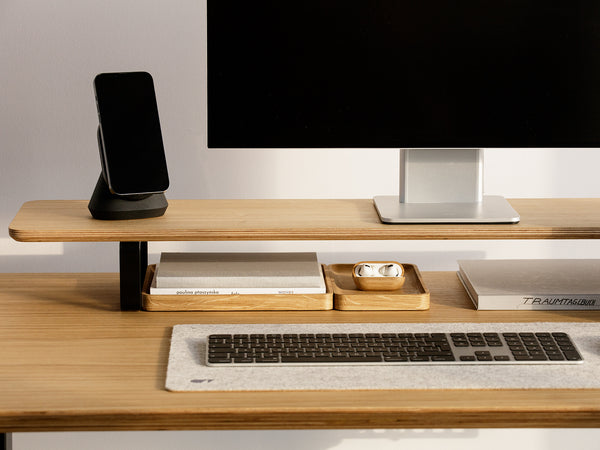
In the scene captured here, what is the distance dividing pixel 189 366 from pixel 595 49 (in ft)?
2.96

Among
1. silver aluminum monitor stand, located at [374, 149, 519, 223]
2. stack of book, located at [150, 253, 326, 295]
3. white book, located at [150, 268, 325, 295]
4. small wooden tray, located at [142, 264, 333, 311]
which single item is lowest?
small wooden tray, located at [142, 264, 333, 311]

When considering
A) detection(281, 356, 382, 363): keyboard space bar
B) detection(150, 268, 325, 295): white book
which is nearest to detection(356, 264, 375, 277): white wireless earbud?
detection(150, 268, 325, 295): white book

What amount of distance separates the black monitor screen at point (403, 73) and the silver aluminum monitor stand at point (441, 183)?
0.04 metres

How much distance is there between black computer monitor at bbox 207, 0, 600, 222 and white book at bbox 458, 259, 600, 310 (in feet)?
0.48

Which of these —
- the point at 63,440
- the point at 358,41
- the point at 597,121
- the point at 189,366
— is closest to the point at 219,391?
the point at 189,366

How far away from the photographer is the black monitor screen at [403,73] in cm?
145

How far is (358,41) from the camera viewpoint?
1455 millimetres

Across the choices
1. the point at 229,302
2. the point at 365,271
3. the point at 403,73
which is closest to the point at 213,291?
the point at 229,302

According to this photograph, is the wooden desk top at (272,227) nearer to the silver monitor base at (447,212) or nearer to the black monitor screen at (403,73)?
the silver monitor base at (447,212)

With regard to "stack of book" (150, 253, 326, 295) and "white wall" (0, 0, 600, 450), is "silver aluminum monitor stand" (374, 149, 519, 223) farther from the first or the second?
"white wall" (0, 0, 600, 450)

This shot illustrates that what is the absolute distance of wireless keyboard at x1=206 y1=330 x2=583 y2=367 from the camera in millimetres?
1234

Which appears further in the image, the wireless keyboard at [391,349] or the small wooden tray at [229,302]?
the small wooden tray at [229,302]

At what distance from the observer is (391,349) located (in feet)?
4.16

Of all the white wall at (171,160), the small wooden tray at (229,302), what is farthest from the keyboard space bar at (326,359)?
the white wall at (171,160)
